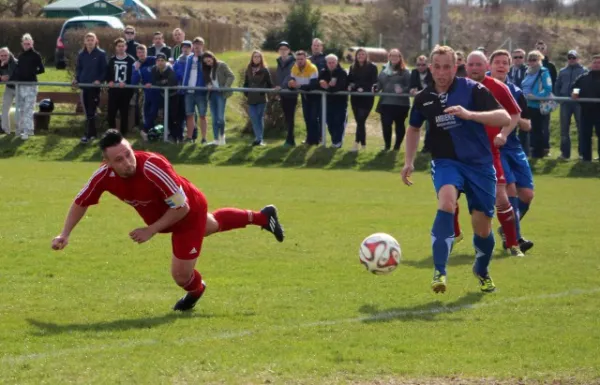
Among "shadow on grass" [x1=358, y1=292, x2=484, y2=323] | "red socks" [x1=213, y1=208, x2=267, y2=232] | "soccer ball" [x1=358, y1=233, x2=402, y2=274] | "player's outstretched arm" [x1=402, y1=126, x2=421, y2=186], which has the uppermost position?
"player's outstretched arm" [x1=402, y1=126, x2=421, y2=186]

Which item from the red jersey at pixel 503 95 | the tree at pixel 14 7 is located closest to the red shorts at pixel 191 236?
the red jersey at pixel 503 95

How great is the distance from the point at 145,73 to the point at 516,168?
11.4 meters

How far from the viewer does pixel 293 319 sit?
7.70m

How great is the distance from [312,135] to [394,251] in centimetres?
1293

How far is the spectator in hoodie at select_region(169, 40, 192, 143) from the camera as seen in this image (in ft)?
68.6

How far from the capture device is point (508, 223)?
10789mm

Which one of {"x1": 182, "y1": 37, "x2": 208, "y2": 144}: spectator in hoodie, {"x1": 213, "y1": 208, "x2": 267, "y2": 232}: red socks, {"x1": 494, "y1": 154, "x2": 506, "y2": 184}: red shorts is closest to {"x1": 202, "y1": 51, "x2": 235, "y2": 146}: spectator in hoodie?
{"x1": 182, "y1": 37, "x2": 208, "y2": 144}: spectator in hoodie

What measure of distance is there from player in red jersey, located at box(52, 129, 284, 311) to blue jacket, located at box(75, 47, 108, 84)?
13576 mm

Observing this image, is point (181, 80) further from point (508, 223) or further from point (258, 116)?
point (508, 223)

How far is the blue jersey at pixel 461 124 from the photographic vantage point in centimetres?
854

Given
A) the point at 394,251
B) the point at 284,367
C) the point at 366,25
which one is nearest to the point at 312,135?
the point at 394,251

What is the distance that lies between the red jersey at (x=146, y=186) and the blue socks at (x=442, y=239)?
200 cm

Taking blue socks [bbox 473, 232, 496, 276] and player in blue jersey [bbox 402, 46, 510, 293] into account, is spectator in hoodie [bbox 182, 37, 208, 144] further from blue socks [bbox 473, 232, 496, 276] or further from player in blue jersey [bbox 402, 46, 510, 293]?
blue socks [bbox 473, 232, 496, 276]

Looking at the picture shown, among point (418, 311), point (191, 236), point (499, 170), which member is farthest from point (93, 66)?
point (418, 311)
